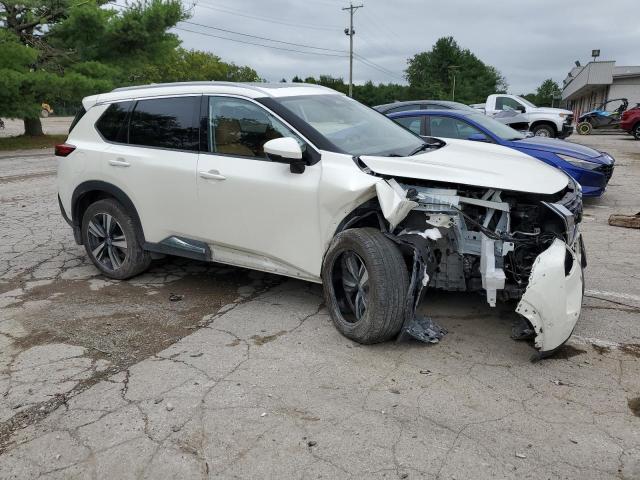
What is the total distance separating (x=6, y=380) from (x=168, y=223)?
1.78 metres

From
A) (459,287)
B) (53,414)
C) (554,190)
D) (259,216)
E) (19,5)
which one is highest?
(19,5)

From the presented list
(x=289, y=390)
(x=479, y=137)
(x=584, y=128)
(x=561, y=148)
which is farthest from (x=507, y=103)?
(x=289, y=390)

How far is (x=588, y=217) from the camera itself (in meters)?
7.75

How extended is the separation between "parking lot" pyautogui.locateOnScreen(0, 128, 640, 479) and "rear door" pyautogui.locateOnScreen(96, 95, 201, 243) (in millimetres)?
698

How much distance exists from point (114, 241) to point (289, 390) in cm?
278

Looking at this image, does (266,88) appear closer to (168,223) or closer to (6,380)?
(168,223)

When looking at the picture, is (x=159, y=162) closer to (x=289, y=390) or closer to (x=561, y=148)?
(x=289, y=390)

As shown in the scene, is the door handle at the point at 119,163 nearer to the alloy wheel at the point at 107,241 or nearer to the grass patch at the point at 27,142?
the alloy wheel at the point at 107,241

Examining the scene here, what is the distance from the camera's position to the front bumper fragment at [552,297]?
10.3ft

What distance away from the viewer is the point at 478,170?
3652mm

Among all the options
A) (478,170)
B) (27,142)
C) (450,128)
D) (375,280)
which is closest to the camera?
(375,280)

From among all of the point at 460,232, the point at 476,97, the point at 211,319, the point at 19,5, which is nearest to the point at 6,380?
the point at 211,319

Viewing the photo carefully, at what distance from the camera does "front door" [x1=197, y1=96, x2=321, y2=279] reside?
401cm

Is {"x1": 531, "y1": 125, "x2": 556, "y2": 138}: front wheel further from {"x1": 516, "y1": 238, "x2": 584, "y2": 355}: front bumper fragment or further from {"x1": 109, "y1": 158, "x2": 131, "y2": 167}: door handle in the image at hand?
{"x1": 516, "y1": 238, "x2": 584, "y2": 355}: front bumper fragment
